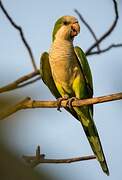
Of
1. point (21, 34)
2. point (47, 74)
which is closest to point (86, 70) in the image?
point (47, 74)

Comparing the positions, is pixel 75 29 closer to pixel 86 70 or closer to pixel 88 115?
pixel 86 70

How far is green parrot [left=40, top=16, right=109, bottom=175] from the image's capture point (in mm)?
3289

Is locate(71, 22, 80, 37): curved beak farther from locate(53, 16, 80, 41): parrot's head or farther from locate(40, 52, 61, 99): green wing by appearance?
locate(40, 52, 61, 99): green wing

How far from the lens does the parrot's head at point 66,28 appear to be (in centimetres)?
345

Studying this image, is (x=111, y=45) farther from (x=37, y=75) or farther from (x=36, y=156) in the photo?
(x=36, y=156)

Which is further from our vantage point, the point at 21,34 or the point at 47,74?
the point at 47,74

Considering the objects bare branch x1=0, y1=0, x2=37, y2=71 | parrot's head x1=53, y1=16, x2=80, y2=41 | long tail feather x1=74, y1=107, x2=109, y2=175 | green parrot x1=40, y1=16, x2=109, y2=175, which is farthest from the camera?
parrot's head x1=53, y1=16, x2=80, y2=41

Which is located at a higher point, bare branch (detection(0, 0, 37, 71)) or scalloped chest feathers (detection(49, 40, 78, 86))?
bare branch (detection(0, 0, 37, 71))

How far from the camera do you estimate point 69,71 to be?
11.0ft

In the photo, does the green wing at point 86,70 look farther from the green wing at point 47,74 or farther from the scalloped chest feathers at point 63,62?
the green wing at point 47,74

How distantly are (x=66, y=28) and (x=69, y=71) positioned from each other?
447 millimetres

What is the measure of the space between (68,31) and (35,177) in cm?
295

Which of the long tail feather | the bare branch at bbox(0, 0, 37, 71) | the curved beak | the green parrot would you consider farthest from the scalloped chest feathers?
the bare branch at bbox(0, 0, 37, 71)

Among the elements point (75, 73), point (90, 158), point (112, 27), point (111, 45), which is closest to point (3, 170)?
point (90, 158)
